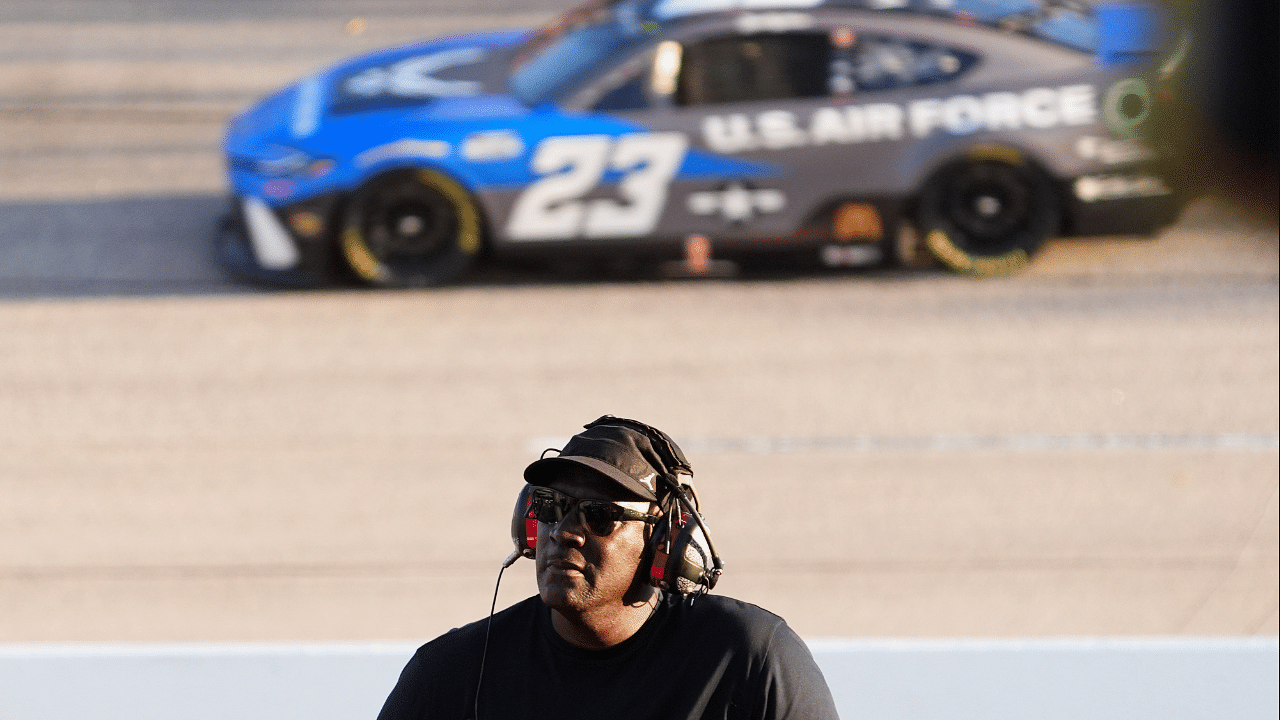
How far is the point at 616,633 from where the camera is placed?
2.65 meters

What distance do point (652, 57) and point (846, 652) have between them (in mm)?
5220

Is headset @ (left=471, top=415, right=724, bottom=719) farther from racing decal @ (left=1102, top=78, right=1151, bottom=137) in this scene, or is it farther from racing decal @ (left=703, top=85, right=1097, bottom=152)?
racing decal @ (left=1102, top=78, right=1151, bottom=137)

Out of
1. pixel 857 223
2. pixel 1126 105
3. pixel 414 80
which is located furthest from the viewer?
pixel 414 80

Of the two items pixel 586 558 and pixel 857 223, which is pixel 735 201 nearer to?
pixel 857 223

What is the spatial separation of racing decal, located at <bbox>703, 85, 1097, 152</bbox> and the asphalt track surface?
0.90 m

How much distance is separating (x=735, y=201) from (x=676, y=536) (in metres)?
6.48

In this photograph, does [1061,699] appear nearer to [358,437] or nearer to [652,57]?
[358,437]

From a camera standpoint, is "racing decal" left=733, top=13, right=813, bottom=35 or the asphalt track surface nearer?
the asphalt track surface

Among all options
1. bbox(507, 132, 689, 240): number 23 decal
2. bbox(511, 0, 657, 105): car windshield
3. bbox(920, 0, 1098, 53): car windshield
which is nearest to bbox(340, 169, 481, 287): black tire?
bbox(507, 132, 689, 240): number 23 decal

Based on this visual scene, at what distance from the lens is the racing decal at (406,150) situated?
8953 mm

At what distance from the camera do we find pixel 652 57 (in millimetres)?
9039

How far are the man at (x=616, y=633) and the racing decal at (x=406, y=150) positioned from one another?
6.43 m

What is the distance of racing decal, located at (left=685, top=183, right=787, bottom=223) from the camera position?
9.03 m

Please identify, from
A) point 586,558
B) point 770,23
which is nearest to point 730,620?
point 586,558
